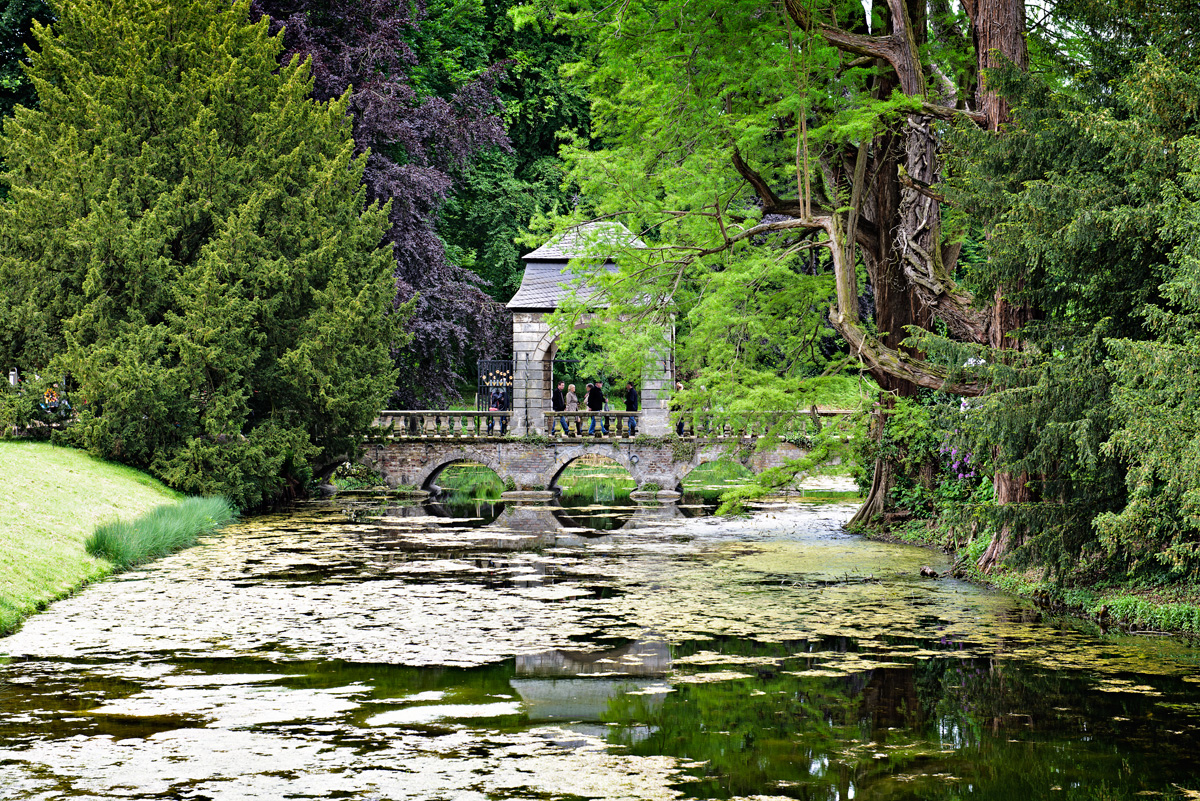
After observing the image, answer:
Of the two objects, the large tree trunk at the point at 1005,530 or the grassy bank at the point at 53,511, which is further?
the large tree trunk at the point at 1005,530

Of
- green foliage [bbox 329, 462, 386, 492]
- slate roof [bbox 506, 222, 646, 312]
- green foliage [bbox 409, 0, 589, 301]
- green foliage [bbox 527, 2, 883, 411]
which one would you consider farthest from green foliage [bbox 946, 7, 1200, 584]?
green foliage [bbox 409, 0, 589, 301]

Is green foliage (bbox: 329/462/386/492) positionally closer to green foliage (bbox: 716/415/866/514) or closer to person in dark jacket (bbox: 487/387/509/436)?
person in dark jacket (bbox: 487/387/509/436)

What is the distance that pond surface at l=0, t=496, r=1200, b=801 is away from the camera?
16.7 ft

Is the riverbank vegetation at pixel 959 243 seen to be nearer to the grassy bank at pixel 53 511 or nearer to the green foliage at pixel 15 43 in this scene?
the grassy bank at pixel 53 511

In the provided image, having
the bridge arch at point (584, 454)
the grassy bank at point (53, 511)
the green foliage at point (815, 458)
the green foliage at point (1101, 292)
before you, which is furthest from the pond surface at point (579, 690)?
the bridge arch at point (584, 454)

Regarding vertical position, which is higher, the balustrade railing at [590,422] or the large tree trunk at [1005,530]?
the balustrade railing at [590,422]

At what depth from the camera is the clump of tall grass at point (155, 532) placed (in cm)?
1198

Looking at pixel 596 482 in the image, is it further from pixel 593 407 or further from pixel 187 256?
pixel 187 256

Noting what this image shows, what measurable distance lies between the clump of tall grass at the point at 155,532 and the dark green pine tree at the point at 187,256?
4.46 ft

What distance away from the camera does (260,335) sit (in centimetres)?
1792

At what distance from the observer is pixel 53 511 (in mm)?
12578

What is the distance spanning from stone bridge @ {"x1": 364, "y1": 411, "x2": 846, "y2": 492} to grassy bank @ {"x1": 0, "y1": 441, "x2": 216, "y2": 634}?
9.15 meters

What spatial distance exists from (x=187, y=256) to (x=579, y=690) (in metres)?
14.2

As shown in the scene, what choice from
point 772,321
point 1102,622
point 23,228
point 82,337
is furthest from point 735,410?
point 23,228
